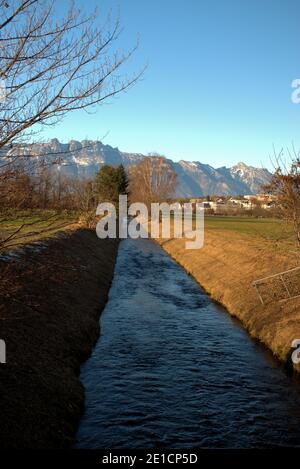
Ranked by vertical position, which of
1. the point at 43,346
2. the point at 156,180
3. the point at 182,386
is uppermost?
the point at 156,180

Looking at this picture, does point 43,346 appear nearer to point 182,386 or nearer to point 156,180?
point 182,386

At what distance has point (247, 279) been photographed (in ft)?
92.7

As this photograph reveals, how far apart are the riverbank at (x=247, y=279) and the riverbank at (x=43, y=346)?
7.80m

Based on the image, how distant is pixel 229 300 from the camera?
1040 inches

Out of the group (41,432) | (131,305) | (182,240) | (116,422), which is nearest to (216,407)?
(116,422)

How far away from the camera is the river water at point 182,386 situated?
10969 millimetres

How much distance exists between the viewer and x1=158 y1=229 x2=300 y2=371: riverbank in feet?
61.6

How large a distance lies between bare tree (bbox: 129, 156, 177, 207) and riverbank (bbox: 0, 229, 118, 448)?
73.5 m

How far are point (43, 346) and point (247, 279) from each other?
1735cm

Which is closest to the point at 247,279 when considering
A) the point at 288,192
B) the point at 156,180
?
the point at 288,192

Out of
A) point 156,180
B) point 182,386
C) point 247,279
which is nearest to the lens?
point 182,386

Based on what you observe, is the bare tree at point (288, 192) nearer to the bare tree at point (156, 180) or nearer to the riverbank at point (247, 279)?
the riverbank at point (247, 279)
